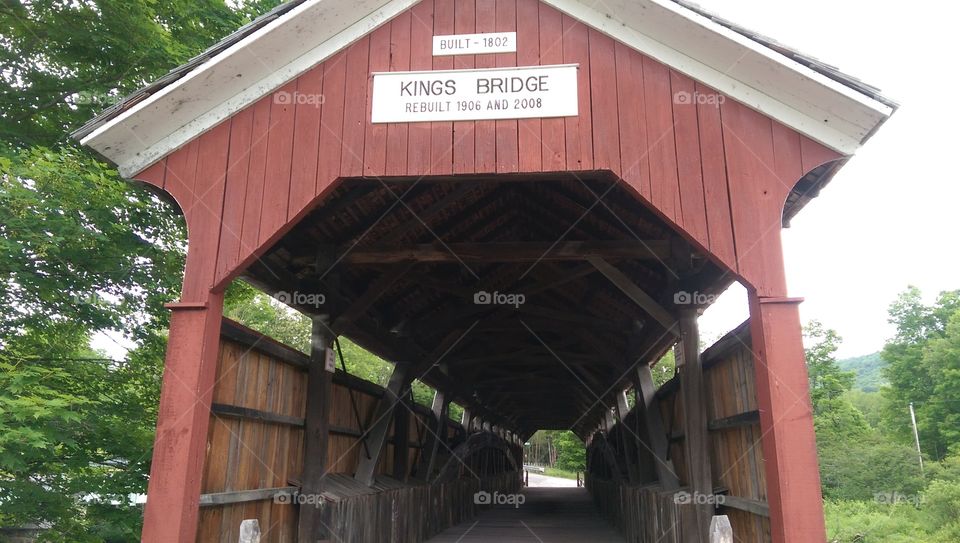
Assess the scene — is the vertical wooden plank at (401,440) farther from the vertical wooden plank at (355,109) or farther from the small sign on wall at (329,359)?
the vertical wooden plank at (355,109)

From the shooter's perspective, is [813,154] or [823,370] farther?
[823,370]

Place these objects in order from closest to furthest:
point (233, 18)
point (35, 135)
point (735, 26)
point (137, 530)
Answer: point (735, 26) < point (137, 530) < point (35, 135) < point (233, 18)

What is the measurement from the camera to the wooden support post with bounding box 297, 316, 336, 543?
5.97 metres

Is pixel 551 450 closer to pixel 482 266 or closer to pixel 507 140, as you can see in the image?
pixel 482 266

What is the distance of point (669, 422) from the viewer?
7.56 metres

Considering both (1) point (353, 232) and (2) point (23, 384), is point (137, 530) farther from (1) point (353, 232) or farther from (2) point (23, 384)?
(1) point (353, 232)

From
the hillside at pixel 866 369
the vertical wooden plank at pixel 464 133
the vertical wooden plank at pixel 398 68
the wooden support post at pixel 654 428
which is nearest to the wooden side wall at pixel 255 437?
the vertical wooden plank at pixel 398 68

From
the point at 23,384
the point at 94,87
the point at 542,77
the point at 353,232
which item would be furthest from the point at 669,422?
the point at 94,87

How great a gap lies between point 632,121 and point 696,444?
314 centimetres

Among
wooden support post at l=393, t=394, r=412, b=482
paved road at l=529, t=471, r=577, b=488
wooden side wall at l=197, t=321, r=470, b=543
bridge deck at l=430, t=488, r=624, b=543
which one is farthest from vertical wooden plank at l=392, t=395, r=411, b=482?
paved road at l=529, t=471, r=577, b=488

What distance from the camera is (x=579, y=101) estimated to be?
4223 mm

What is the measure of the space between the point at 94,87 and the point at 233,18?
2.14 m

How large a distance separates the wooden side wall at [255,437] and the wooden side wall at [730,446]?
142 inches

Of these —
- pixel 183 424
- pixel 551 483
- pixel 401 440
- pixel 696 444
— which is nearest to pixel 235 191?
pixel 183 424
